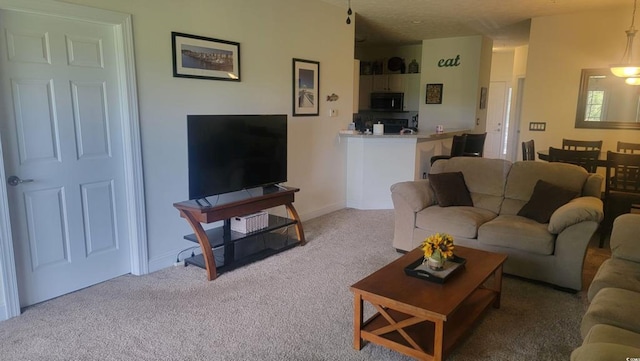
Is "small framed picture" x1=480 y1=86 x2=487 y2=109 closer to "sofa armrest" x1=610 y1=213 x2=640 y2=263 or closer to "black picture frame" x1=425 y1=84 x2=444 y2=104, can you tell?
"black picture frame" x1=425 y1=84 x2=444 y2=104

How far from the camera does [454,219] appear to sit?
12.0ft

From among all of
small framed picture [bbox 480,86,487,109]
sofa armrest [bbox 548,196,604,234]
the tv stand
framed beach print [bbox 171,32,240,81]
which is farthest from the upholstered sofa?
small framed picture [bbox 480,86,487,109]

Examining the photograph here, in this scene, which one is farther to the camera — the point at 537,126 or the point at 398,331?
the point at 537,126

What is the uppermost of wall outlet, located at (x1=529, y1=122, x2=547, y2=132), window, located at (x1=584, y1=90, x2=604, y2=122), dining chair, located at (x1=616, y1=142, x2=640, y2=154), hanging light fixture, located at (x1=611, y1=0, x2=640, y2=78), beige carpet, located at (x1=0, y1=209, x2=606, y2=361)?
hanging light fixture, located at (x1=611, y1=0, x2=640, y2=78)

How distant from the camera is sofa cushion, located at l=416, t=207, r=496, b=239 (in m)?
3.60

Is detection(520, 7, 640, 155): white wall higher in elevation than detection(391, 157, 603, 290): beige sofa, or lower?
higher

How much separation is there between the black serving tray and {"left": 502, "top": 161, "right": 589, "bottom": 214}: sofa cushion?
1.52 m

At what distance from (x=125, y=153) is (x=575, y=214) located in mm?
3498

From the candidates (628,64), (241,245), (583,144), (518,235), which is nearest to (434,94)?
(583,144)

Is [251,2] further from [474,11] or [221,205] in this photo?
[474,11]

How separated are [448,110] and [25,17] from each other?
6593 millimetres

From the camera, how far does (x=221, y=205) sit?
11.3ft

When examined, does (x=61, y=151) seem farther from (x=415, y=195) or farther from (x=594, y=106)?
(x=594, y=106)


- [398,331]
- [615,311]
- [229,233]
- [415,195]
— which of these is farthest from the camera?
[415,195]
